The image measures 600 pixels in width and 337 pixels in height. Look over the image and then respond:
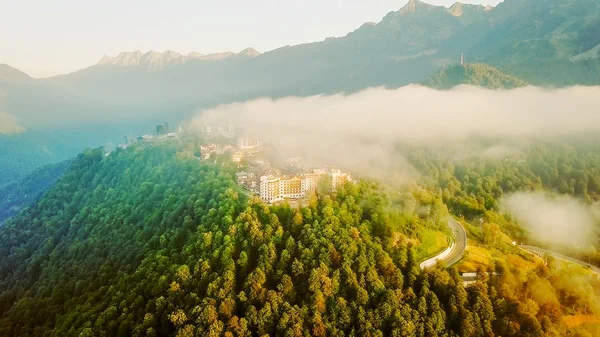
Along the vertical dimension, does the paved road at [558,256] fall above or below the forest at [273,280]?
below

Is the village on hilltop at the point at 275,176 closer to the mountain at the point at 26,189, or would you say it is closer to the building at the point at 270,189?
the building at the point at 270,189

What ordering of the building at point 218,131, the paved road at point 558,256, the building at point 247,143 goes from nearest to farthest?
the paved road at point 558,256
the building at point 247,143
the building at point 218,131

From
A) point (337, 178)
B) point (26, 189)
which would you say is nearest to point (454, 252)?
point (337, 178)

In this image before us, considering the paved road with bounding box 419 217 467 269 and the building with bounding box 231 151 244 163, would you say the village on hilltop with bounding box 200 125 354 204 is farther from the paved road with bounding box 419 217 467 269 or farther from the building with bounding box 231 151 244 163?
the paved road with bounding box 419 217 467 269

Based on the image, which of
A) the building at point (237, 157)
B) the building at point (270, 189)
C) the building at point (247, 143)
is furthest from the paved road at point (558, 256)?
the building at point (247, 143)

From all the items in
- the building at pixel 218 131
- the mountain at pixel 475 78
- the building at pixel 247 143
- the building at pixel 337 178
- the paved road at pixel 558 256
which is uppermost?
the mountain at pixel 475 78

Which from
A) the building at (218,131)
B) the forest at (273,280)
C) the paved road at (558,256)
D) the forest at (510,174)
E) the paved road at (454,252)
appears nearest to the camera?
the forest at (273,280)

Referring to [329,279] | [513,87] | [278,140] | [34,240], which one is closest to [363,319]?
[329,279]
